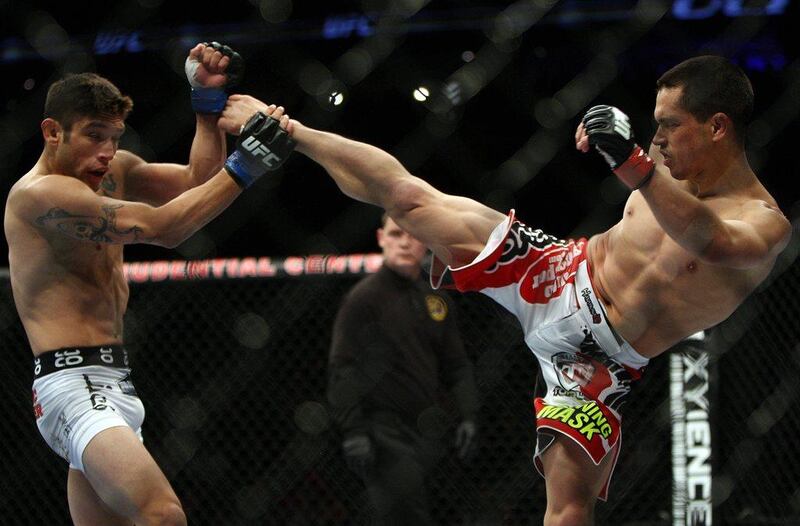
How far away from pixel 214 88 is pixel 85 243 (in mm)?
483

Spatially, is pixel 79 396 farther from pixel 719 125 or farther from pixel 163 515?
pixel 719 125

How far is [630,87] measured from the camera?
499 centimetres

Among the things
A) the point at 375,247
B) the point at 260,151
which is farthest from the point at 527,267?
the point at 375,247

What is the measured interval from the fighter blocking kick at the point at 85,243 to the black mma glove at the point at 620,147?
2.39ft

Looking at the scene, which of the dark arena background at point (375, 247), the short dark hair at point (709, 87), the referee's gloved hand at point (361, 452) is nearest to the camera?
the short dark hair at point (709, 87)

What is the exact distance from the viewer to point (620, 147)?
2.09m

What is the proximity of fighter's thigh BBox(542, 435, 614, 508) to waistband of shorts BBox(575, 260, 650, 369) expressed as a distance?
222 mm

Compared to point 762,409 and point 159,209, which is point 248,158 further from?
point 762,409

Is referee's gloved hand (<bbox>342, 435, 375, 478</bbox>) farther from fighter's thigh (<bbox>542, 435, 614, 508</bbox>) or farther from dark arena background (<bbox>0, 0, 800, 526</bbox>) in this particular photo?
fighter's thigh (<bbox>542, 435, 614, 508</bbox>)

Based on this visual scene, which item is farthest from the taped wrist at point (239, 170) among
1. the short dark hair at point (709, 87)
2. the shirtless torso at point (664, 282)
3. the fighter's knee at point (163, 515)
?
the short dark hair at point (709, 87)

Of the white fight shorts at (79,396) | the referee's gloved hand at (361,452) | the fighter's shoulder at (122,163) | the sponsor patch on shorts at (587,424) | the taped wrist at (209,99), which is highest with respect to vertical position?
the taped wrist at (209,99)

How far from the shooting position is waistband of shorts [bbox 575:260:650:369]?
2.37m

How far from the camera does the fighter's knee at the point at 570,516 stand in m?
2.30

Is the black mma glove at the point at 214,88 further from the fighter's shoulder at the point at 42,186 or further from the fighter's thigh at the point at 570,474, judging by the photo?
the fighter's thigh at the point at 570,474
